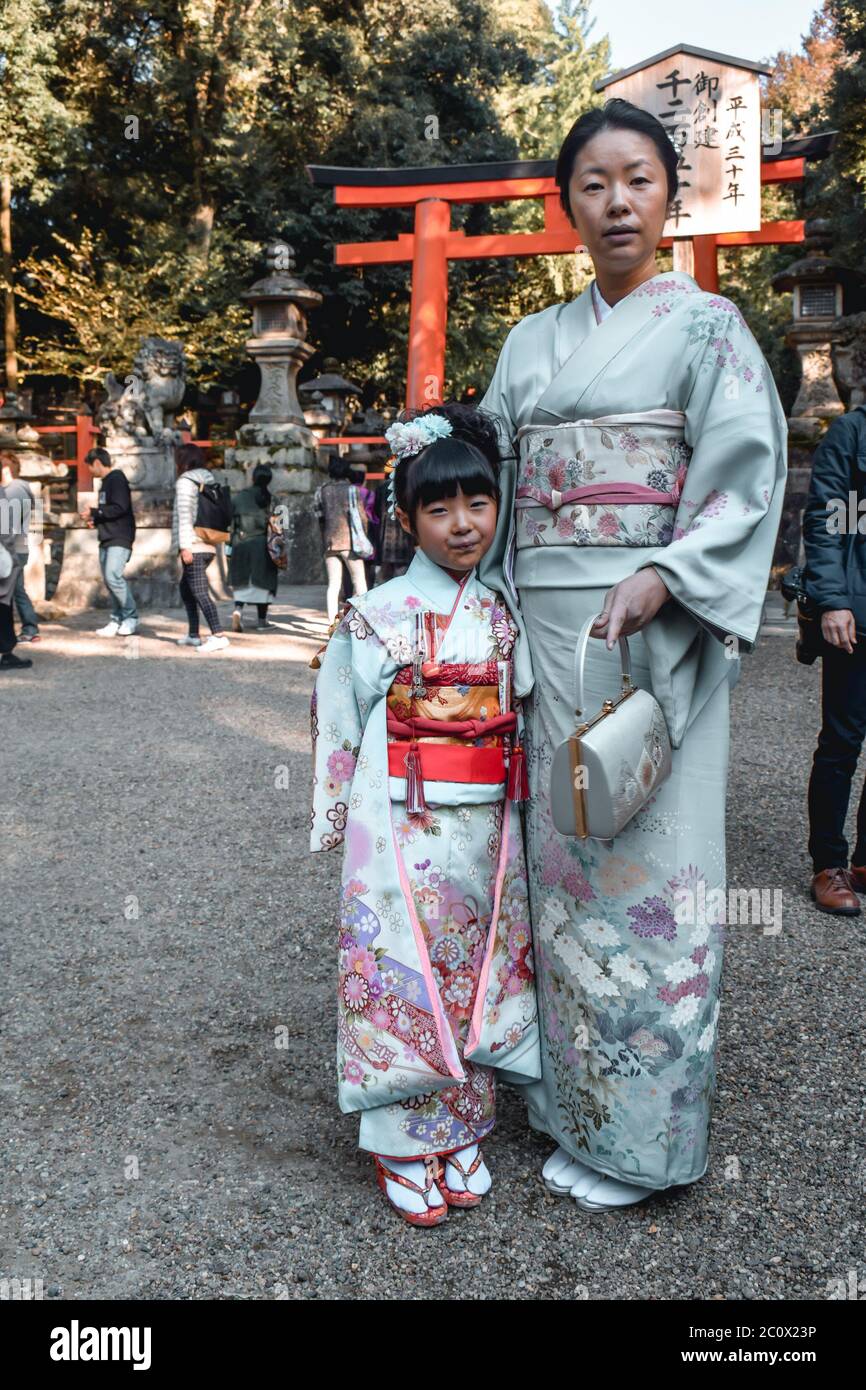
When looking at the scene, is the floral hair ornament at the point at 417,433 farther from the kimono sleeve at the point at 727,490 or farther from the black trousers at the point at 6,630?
the black trousers at the point at 6,630

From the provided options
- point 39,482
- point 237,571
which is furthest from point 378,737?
point 39,482

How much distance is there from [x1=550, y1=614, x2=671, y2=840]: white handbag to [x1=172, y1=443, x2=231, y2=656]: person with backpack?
6647mm

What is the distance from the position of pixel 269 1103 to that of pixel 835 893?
6.68 feet

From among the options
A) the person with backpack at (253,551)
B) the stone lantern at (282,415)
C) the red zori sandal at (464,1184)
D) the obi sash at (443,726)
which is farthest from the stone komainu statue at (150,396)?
the red zori sandal at (464,1184)

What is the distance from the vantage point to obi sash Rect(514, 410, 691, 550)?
1.92 m

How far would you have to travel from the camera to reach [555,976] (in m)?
2.07

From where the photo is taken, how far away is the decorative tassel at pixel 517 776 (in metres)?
2.10

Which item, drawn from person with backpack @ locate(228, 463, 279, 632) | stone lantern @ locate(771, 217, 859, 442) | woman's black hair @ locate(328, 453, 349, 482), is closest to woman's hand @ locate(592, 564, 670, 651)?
woman's black hair @ locate(328, 453, 349, 482)

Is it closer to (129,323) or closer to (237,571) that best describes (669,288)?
(237,571)

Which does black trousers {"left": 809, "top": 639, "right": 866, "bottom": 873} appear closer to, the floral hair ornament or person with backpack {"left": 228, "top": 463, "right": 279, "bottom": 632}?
the floral hair ornament

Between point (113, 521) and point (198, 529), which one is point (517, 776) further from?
point (113, 521)

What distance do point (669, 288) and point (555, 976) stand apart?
131cm

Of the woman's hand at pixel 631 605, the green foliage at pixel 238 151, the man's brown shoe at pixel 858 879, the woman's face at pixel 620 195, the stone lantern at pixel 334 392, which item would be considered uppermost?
the green foliage at pixel 238 151

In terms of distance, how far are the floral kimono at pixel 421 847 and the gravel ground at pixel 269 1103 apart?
0.23m
